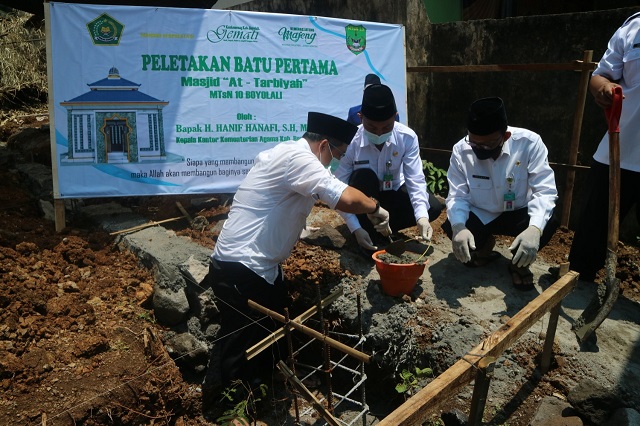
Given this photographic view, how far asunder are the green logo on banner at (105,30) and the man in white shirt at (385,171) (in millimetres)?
2342

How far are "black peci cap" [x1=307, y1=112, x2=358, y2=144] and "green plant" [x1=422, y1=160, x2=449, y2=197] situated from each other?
2.88 metres

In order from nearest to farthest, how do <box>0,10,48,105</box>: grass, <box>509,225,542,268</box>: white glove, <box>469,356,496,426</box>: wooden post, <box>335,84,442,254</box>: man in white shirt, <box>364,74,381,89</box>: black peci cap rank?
1. <box>469,356,496,426</box>: wooden post
2. <box>509,225,542,268</box>: white glove
3. <box>335,84,442,254</box>: man in white shirt
4. <box>364,74,381,89</box>: black peci cap
5. <box>0,10,48,105</box>: grass

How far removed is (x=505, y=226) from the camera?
396 centimetres

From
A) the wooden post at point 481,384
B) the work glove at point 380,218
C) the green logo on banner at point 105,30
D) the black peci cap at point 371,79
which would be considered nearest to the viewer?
the wooden post at point 481,384

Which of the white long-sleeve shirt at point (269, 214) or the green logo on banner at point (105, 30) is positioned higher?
the green logo on banner at point (105, 30)

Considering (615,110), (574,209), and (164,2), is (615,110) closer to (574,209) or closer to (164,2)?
(574,209)

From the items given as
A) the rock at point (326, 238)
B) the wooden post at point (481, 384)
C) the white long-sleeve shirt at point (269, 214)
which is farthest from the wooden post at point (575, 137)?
the wooden post at point (481, 384)

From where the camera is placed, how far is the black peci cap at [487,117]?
3.48 metres

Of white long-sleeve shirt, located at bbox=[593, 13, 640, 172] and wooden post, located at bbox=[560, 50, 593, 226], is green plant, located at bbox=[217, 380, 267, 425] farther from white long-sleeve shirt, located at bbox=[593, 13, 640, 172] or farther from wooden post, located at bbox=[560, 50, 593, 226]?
wooden post, located at bbox=[560, 50, 593, 226]

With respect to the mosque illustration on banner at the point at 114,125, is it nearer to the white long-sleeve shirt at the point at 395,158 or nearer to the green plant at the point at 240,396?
the white long-sleeve shirt at the point at 395,158

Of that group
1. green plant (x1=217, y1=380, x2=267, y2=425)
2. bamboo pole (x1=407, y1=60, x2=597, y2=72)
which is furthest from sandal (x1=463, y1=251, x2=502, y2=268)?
bamboo pole (x1=407, y1=60, x2=597, y2=72)

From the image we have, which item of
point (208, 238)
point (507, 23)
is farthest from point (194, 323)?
point (507, 23)

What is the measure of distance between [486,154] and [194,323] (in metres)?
2.55

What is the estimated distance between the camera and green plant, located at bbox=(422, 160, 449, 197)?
610 centimetres
